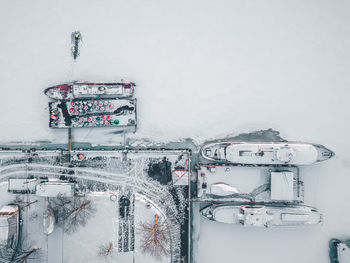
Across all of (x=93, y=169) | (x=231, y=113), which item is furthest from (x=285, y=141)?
(x=93, y=169)

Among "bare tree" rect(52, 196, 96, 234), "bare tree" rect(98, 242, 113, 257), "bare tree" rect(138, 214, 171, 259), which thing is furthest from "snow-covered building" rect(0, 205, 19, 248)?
"bare tree" rect(138, 214, 171, 259)

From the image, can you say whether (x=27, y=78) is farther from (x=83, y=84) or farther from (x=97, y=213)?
(x=97, y=213)

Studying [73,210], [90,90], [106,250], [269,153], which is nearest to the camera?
[269,153]

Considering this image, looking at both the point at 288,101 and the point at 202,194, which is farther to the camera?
the point at 288,101

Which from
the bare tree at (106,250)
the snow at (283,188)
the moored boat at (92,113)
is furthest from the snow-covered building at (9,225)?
the snow at (283,188)

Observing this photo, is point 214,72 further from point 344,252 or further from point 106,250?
point 344,252

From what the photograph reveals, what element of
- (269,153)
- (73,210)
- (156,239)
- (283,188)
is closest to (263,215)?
(283,188)

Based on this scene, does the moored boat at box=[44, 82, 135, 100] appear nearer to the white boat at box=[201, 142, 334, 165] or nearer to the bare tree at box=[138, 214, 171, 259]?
the white boat at box=[201, 142, 334, 165]

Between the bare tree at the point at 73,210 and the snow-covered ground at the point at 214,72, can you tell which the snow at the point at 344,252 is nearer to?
the snow-covered ground at the point at 214,72
